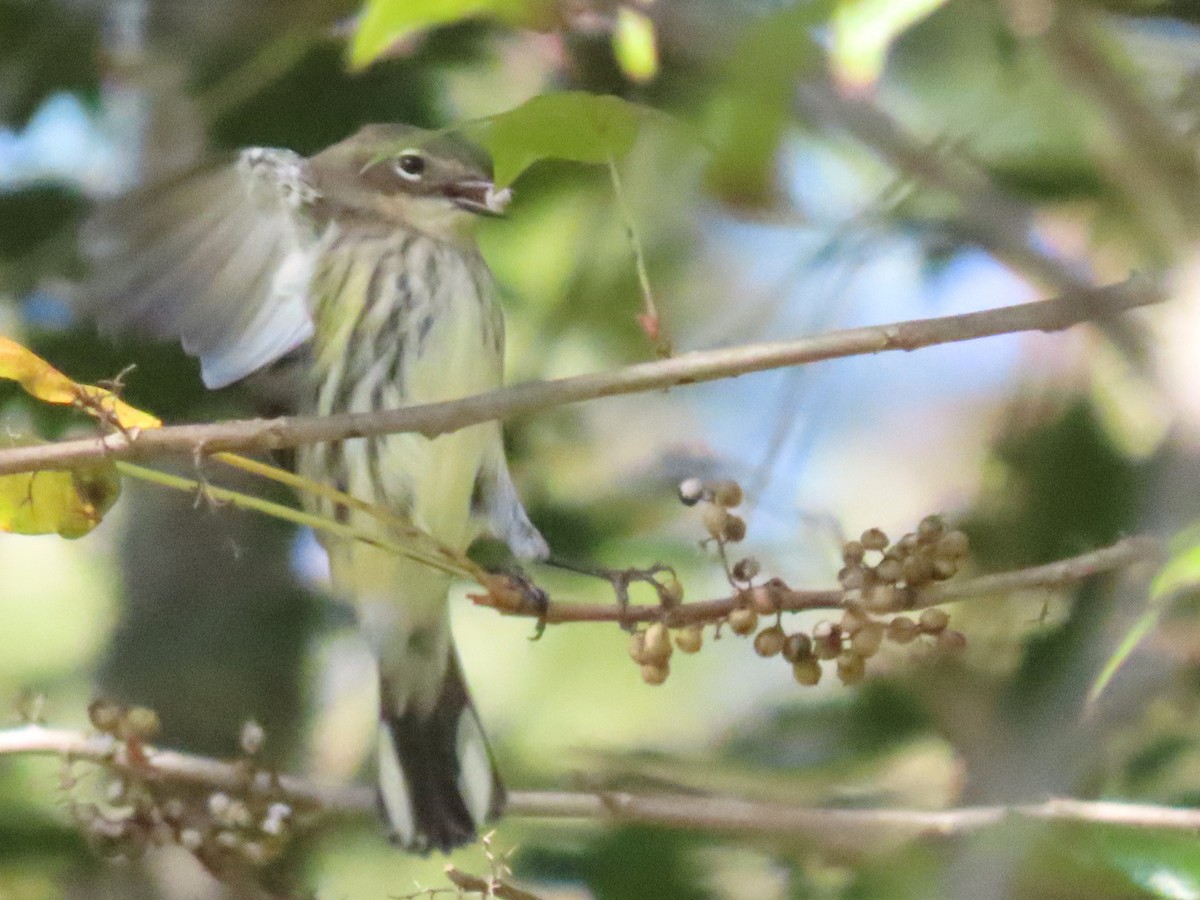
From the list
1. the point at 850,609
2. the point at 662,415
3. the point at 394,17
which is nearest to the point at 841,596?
the point at 850,609

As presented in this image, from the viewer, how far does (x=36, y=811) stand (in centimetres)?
244

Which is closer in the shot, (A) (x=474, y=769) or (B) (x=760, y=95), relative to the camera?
(B) (x=760, y=95)

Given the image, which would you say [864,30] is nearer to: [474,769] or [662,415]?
[474,769]

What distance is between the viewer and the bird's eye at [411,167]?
8.64ft

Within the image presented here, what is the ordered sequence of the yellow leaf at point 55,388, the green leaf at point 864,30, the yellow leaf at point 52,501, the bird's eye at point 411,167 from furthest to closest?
1. the bird's eye at point 411,167
2. the yellow leaf at point 52,501
3. the yellow leaf at point 55,388
4. the green leaf at point 864,30

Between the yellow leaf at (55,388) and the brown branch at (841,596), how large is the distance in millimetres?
364

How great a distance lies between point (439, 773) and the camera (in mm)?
2500

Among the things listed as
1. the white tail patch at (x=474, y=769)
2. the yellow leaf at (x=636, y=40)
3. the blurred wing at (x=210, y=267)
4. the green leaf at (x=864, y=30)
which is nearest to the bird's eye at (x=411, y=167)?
the blurred wing at (x=210, y=267)

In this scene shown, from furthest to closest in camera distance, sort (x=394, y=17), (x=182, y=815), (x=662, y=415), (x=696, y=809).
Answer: (x=662, y=415) → (x=182, y=815) → (x=696, y=809) → (x=394, y=17)

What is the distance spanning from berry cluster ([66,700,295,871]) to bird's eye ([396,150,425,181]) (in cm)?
103

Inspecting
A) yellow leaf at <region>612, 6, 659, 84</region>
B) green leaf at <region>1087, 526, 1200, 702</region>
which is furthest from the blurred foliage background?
green leaf at <region>1087, 526, 1200, 702</region>

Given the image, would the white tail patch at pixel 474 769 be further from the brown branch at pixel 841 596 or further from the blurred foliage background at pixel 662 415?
the brown branch at pixel 841 596

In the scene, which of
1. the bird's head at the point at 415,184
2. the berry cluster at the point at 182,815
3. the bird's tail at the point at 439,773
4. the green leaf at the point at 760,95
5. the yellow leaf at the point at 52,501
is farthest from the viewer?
the bird's head at the point at 415,184

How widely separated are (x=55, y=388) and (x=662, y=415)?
77.3 inches
